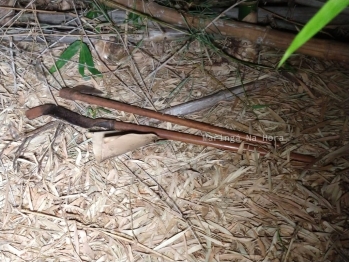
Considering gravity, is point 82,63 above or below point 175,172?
above

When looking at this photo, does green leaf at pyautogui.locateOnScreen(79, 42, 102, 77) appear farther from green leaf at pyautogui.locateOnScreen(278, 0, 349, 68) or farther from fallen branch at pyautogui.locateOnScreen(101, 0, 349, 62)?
green leaf at pyautogui.locateOnScreen(278, 0, 349, 68)

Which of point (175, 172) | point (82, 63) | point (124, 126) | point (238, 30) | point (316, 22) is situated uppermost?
point (238, 30)

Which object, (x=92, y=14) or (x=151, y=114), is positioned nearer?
(x=151, y=114)

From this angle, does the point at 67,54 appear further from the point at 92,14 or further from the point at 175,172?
the point at 175,172

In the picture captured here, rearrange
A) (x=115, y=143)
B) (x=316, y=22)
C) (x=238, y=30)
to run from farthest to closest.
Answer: (x=238, y=30), (x=115, y=143), (x=316, y=22)

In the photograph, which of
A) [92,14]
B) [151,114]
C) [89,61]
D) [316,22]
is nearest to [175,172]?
[151,114]

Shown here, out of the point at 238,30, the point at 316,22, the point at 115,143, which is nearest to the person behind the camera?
the point at 316,22

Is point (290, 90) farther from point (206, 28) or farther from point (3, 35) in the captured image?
point (3, 35)
